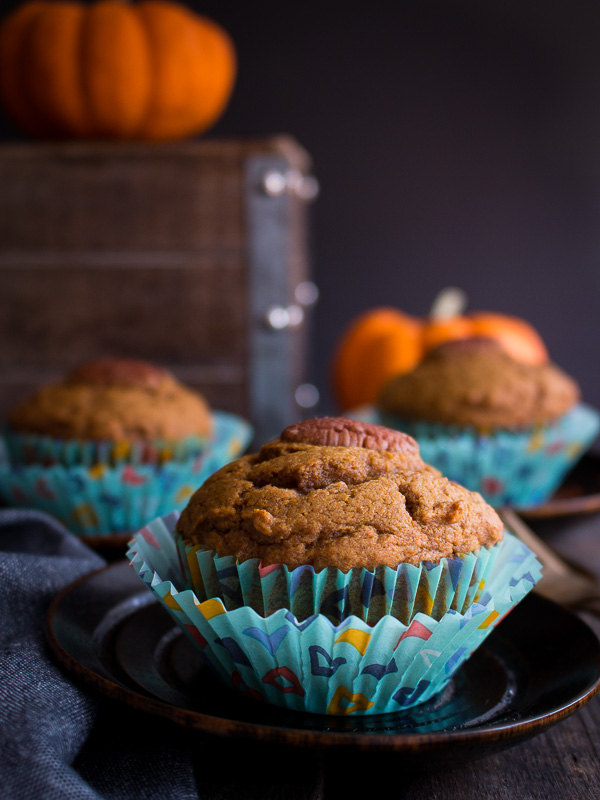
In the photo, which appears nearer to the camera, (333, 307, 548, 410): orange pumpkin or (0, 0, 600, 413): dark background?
(333, 307, 548, 410): orange pumpkin

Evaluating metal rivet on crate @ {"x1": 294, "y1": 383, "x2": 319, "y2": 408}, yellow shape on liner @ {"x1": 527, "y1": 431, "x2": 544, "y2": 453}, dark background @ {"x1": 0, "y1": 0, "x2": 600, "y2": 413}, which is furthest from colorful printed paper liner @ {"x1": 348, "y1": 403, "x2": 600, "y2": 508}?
dark background @ {"x1": 0, "y1": 0, "x2": 600, "y2": 413}

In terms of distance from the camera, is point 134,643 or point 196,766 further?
point 134,643

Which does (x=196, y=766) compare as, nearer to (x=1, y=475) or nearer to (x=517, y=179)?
A: (x=1, y=475)

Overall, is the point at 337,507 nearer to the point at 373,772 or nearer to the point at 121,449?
the point at 373,772

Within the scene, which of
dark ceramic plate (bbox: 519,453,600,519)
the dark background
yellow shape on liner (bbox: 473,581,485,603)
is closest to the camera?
yellow shape on liner (bbox: 473,581,485,603)

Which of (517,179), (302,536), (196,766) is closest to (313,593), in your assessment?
(302,536)

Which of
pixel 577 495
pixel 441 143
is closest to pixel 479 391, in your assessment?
pixel 577 495

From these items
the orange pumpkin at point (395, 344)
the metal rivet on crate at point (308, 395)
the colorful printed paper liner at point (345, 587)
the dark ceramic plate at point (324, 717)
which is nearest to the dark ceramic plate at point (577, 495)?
the dark ceramic plate at point (324, 717)

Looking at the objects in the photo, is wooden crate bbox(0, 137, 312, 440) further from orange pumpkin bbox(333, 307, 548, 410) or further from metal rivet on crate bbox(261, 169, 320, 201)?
orange pumpkin bbox(333, 307, 548, 410)

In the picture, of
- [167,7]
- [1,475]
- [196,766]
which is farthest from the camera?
[167,7]
